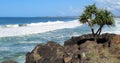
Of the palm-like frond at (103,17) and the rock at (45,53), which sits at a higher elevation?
the palm-like frond at (103,17)

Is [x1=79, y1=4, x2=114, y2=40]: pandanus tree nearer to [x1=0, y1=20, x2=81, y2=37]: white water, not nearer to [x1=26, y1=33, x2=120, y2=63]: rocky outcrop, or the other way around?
[x1=26, y1=33, x2=120, y2=63]: rocky outcrop

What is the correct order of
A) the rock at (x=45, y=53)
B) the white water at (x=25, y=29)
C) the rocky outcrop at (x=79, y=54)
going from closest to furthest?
the rocky outcrop at (x=79, y=54) < the rock at (x=45, y=53) < the white water at (x=25, y=29)

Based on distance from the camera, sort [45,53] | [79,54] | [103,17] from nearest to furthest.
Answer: [79,54], [45,53], [103,17]

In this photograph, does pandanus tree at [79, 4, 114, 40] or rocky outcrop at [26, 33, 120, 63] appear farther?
pandanus tree at [79, 4, 114, 40]

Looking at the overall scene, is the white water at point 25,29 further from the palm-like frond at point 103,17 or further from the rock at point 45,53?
the rock at point 45,53

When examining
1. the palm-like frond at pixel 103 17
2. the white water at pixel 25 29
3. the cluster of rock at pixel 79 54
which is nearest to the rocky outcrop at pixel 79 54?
the cluster of rock at pixel 79 54

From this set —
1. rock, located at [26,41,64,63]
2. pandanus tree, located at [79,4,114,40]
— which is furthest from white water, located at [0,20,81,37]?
rock, located at [26,41,64,63]

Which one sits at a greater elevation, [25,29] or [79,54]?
[79,54]

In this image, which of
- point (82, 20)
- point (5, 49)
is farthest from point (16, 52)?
point (82, 20)

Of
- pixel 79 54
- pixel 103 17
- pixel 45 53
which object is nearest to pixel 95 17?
pixel 103 17

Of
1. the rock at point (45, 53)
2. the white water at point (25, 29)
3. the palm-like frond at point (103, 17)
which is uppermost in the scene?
the palm-like frond at point (103, 17)

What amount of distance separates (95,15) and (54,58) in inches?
623

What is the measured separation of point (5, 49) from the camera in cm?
4319

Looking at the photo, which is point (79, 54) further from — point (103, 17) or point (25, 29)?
point (25, 29)
